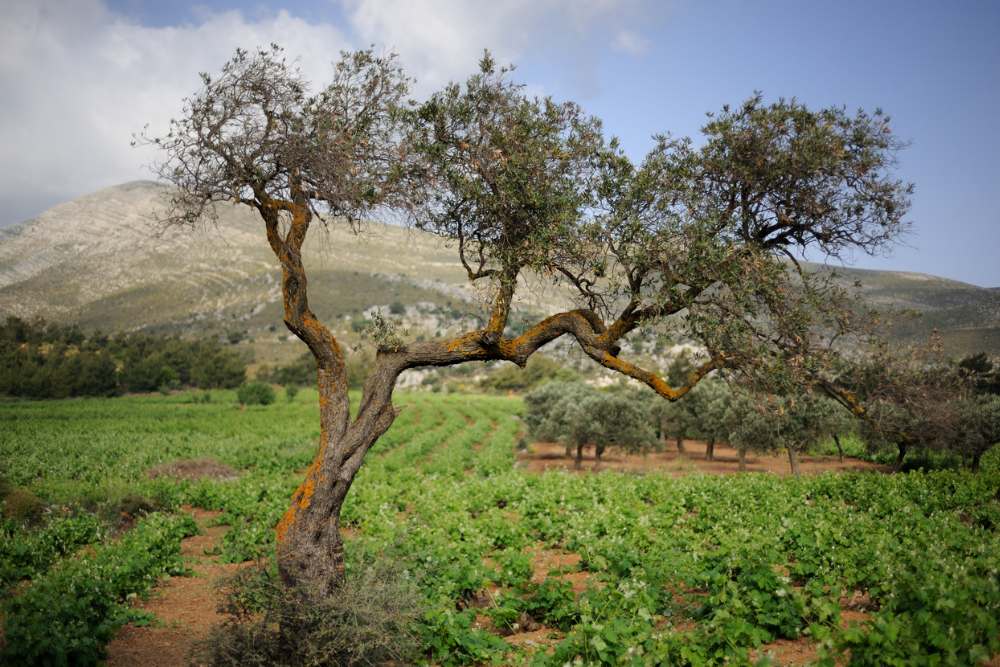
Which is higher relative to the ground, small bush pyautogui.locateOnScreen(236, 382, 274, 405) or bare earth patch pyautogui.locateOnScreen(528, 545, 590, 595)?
bare earth patch pyautogui.locateOnScreen(528, 545, 590, 595)

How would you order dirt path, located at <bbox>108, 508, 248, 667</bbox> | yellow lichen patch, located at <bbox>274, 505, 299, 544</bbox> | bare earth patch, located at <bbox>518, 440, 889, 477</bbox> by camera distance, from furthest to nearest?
bare earth patch, located at <bbox>518, 440, 889, 477</bbox> < dirt path, located at <bbox>108, 508, 248, 667</bbox> < yellow lichen patch, located at <bbox>274, 505, 299, 544</bbox>

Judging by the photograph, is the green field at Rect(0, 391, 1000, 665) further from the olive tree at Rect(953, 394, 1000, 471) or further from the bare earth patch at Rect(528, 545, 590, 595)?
the olive tree at Rect(953, 394, 1000, 471)

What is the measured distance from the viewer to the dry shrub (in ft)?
20.8

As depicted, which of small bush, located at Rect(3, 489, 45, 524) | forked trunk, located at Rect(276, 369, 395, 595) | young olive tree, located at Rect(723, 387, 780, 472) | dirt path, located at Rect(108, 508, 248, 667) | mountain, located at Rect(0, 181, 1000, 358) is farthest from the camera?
mountain, located at Rect(0, 181, 1000, 358)

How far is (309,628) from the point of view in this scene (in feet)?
21.9

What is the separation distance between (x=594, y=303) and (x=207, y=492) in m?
15.5

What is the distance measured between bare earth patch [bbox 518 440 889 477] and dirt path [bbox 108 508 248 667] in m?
20.1

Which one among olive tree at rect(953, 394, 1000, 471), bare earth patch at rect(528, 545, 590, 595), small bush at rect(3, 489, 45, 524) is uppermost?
olive tree at rect(953, 394, 1000, 471)

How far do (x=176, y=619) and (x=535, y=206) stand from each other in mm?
8502

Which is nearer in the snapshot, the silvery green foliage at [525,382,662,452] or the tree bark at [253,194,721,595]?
the tree bark at [253,194,721,595]

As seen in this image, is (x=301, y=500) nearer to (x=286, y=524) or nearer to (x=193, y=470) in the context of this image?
(x=286, y=524)

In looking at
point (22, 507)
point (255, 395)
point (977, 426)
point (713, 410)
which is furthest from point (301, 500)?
point (255, 395)

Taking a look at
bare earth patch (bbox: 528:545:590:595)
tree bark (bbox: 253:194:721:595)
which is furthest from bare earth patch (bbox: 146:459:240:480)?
tree bark (bbox: 253:194:721:595)

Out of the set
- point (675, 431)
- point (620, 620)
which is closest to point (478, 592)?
point (620, 620)
